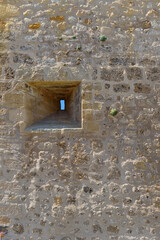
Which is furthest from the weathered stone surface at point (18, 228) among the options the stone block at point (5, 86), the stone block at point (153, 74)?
the stone block at point (153, 74)

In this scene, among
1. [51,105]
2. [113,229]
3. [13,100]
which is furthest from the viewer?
[51,105]

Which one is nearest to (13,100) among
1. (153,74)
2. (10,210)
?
(10,210)

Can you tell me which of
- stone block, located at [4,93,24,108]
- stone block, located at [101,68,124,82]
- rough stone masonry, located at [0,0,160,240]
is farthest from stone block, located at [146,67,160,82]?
stone block, located at [4,93,24,108]

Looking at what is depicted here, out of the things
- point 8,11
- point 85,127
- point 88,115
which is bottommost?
point 85,127

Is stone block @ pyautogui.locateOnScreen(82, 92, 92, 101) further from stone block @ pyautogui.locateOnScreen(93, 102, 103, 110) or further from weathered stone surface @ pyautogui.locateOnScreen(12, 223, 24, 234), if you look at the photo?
weathered stone surface @ pyautogui.locateOnScreen(12, 223, 24, 234)

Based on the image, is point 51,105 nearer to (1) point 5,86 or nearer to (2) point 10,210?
(1) point 5,86

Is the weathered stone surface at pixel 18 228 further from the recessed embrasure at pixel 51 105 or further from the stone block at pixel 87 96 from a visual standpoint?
the stone block at pixel 87 96

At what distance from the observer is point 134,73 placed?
91.4 inches

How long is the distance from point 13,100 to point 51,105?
766 mm

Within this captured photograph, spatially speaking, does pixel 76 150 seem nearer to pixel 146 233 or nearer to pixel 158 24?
pixel 146 233

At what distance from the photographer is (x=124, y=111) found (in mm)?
2293

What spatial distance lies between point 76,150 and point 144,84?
48.2 inches

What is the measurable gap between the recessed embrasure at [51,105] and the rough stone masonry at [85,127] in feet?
0.36

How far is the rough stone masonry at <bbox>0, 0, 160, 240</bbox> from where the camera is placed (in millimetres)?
2230
